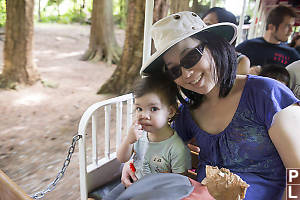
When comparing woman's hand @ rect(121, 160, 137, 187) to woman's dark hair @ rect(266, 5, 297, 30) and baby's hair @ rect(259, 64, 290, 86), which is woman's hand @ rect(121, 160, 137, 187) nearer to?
baby's hair @ rect(259, 64, 290, 86)

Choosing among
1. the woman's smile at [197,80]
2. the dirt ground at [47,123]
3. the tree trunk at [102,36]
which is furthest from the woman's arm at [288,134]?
the tree trunk at [102,36]

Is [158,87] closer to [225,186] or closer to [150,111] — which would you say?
[150,111]

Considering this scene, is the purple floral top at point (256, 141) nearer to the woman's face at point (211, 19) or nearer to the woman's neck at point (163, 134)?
the woman's neck at point (163, 134)

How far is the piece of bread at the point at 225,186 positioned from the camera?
3.02 feet

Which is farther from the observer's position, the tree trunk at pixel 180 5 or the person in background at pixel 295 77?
the tree trunk at pixel 180 5

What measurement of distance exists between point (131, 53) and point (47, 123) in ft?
6.66

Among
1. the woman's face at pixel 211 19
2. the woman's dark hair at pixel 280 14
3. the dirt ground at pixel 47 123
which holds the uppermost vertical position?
the woman's dark hair at pixel 280 14

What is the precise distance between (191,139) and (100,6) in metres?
7.84

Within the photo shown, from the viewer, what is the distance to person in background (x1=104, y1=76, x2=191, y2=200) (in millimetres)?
1309

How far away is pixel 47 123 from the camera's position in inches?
163

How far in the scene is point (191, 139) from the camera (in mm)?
1456

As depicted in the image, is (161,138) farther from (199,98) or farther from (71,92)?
(71,92)

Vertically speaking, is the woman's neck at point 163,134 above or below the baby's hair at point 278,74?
below

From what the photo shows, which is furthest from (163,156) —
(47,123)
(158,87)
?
(47,123)
